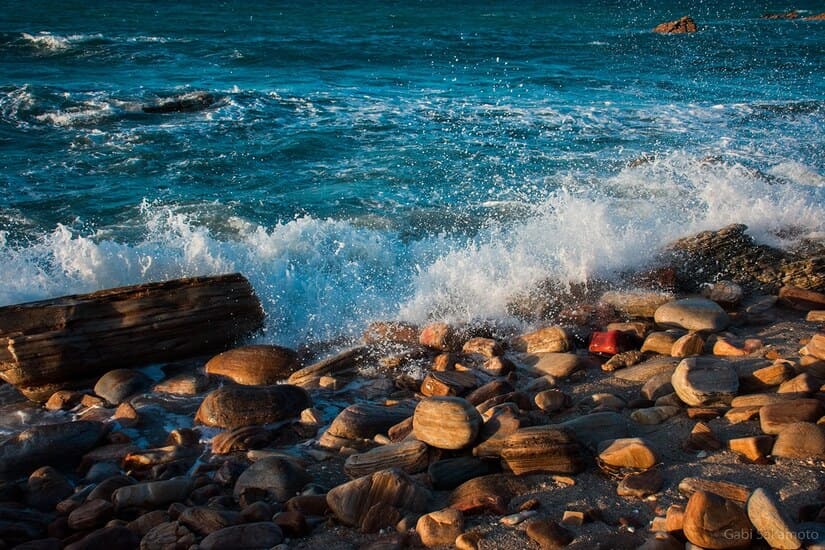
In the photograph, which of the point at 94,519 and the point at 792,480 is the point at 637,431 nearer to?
the point at 792,480

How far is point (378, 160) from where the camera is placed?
10914mm

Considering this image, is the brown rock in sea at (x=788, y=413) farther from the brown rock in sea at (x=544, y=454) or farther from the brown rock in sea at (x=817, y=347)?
the brown rock in sea at (x=544, y=454)

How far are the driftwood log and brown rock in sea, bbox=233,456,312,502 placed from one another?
2.08m

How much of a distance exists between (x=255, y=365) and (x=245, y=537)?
7.65 feet

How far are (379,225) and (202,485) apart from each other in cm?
493

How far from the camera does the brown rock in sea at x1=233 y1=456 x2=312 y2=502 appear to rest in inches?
144

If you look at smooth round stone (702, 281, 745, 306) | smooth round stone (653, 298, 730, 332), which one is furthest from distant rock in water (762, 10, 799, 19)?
smooth round stone (653, 298, 730, 332)

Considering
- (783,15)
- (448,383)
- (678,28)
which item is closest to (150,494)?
(448,383)

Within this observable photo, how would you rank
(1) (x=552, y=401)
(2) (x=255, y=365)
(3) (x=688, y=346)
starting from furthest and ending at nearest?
(2) (x=255, y=365) < (3) (x=688, y=346) < (1) (x=552, y=401)

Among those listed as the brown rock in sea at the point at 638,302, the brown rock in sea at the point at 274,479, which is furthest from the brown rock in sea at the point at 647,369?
the brown rock in sea at the point at 274,479

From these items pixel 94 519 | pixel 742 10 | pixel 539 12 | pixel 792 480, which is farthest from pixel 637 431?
pixel 742 10

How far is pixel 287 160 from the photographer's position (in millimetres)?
11000

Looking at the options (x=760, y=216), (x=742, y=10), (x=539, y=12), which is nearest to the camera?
(x=760, y=216)

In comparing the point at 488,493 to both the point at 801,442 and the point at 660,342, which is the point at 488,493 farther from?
the point at 660,342
